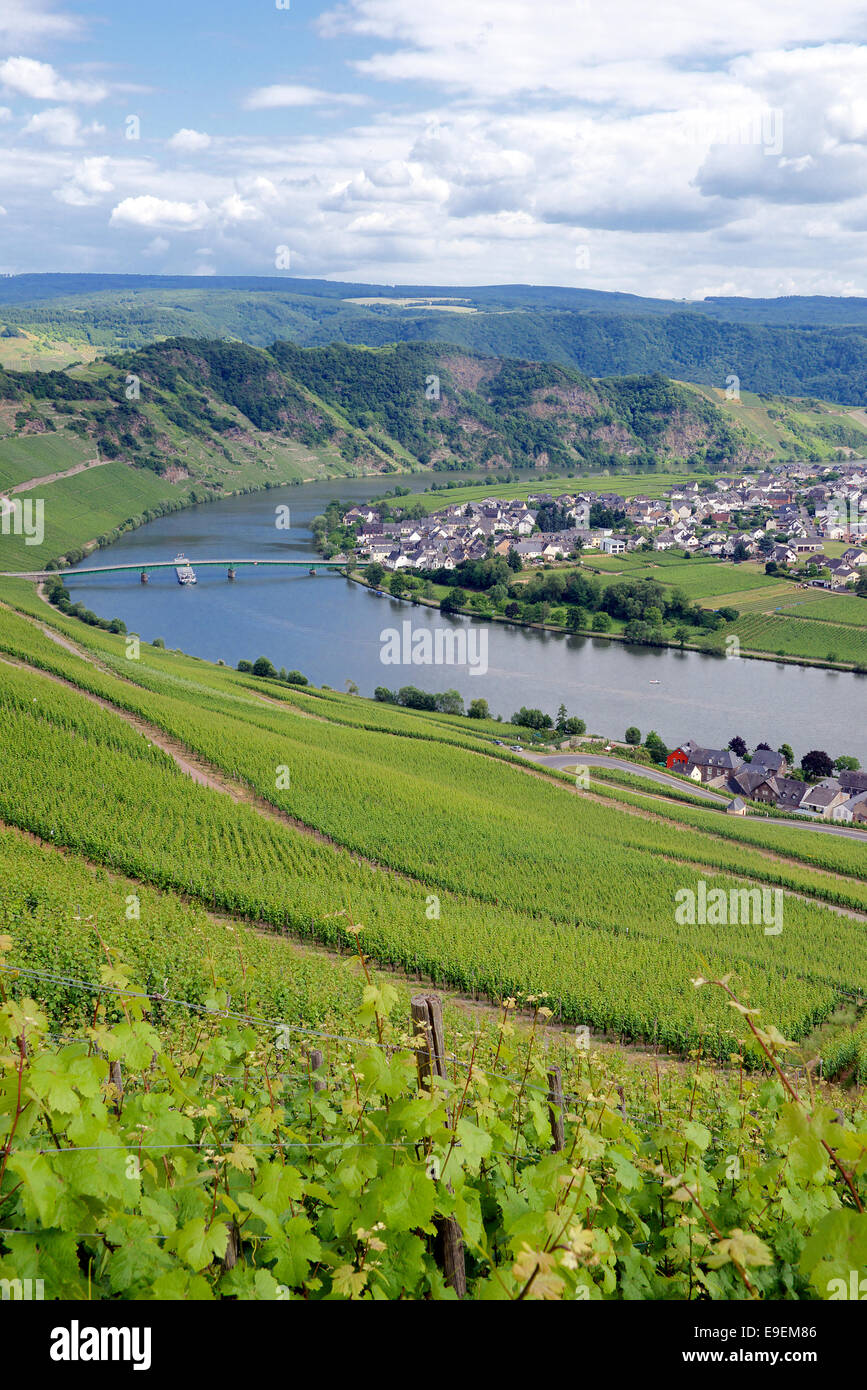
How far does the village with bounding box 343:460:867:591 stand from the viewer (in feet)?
254

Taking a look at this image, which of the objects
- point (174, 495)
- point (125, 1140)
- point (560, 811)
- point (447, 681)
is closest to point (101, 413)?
point (174, 495)

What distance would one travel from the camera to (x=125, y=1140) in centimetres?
317

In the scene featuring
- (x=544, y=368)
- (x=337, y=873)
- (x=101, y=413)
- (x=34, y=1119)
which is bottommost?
(x=337, y=873)

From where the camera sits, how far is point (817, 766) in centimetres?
3725

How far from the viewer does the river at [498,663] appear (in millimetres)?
42812

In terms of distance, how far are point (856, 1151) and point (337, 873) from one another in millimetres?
17423

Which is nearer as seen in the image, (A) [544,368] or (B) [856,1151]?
(B) [856,1151]

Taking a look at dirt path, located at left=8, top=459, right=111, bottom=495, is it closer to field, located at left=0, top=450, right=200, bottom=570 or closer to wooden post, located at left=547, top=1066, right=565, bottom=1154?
field, located at left=0, top=450, right=200, bottom=570

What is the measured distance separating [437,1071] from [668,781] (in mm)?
34234

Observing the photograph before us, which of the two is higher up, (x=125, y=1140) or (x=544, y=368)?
(x=544, y=368)

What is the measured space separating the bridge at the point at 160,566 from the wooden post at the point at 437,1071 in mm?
65710

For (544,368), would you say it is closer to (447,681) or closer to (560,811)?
(447,681)

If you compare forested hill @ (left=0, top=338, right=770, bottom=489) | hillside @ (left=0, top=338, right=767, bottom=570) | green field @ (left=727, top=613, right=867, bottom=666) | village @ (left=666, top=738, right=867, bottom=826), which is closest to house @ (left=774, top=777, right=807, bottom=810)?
village @ (left=666, top=738, right=867, bottom=826)

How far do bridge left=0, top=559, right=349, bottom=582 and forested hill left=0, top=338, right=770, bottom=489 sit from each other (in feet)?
149
